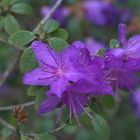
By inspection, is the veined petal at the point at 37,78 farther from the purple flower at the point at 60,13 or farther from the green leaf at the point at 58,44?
the purple flower at the point at 60,13

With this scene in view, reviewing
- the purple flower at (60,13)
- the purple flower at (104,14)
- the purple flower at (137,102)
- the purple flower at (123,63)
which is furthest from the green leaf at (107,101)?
the purple flower at (137,102)

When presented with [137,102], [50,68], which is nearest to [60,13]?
[137,102]

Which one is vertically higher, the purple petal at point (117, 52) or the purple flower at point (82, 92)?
A: the purple petal at point (117, 52)

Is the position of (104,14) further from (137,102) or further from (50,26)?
(50,26)

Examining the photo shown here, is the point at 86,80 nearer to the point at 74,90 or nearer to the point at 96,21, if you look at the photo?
the point at 74,90

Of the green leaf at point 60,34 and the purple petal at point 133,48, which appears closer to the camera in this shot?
the purple petal at point 133,48

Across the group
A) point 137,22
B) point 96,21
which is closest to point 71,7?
point 96,21

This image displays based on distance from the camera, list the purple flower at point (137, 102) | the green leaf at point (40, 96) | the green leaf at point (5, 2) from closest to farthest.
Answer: the green leaf at point (40, 96) → the green leaf at point (5, 2) → the purple flower at point (137, 102)

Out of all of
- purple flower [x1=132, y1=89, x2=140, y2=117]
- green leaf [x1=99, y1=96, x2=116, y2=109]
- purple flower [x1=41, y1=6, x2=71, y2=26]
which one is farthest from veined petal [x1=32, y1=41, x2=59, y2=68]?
purple flower [x1=132, y1=89, x2=140, y2=117]

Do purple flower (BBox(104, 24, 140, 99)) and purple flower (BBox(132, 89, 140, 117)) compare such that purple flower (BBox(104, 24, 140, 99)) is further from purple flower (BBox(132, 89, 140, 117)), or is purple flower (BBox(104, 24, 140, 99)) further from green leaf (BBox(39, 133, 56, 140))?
purple flower (BBox(132, 89, 140, 117))
